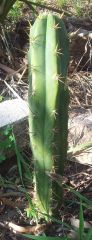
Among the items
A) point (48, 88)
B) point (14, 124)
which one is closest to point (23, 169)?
point (14, 124)

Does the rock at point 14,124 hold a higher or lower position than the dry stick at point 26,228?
higher

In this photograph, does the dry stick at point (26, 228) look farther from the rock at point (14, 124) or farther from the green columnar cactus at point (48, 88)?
the rock at point (14, 124)

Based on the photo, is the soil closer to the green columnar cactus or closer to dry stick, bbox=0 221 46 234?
dry stick, bbox=0 221 46 234

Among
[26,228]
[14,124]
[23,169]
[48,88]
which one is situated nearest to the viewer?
[48,88]

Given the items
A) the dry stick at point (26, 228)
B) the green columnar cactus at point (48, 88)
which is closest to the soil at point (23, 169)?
the dry stick at point (26, 228)

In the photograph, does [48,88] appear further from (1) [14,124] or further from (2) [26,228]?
(1) [14,124]

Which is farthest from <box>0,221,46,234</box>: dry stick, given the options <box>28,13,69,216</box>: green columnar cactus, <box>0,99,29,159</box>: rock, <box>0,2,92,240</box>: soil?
<box>0,99,29,159</box>: rock

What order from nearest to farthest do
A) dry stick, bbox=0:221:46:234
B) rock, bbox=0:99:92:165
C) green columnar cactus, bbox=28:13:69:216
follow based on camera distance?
1. green columnar cactus, bbox=28:13:69:216
2. dry stick, bbox=0:221:46:234
3. rock, bbox=0:99:92:165
